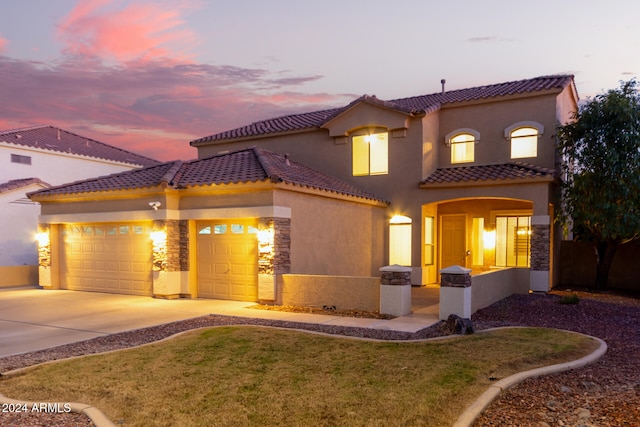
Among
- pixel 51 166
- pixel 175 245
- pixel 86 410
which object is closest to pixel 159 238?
pixel 175 245

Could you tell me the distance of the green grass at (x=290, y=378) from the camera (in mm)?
5297

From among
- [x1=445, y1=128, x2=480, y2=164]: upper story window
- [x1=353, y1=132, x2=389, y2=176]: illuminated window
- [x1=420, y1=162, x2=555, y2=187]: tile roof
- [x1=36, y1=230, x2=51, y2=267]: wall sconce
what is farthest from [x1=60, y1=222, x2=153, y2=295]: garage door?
[x1=445, y1=128, x2=480, y2=164]: upper story window

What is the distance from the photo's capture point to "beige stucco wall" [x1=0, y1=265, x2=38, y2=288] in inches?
717

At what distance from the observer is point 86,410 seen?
5.40 m

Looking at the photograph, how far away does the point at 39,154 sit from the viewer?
2509 centimetres

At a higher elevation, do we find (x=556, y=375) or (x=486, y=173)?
(x=486, y=173)

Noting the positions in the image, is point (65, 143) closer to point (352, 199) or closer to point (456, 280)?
point (352, 199)

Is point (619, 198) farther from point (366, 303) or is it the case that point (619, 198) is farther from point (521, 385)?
point (521, 385)

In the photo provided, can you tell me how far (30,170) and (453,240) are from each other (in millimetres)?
21203

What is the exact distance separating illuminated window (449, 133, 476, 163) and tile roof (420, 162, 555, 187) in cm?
51

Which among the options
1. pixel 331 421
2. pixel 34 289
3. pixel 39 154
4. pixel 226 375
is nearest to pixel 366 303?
pixel 226 375

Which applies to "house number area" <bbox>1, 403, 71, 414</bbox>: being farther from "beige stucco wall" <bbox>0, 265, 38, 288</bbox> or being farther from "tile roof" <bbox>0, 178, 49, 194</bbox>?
"tile roof" <bbox>0, 178, 49, 194</bbox>

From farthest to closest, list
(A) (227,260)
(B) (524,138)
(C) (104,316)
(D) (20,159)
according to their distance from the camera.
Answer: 1. (D) (20,159)
2. (B) (524,138)
3. (A) (227,260)
4. (C) (104,316)

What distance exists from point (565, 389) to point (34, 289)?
17.9 meters
